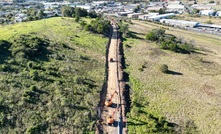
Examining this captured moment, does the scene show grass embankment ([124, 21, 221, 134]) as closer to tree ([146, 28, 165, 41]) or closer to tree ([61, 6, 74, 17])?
tree ([146, 28, 165, 41])

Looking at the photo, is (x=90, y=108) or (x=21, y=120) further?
(x=90, y=108)

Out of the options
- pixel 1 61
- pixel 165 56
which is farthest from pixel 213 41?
pixel 1 61

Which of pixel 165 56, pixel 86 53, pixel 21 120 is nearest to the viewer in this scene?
pixel 21 120

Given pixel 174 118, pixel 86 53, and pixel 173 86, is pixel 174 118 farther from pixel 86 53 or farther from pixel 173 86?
pixel 86 53

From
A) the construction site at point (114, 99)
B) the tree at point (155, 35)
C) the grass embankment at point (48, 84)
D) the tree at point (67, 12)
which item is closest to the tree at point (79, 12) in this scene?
the tree at point (67, 12)

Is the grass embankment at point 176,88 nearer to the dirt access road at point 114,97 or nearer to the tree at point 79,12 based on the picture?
the dirt access road at point 114,97

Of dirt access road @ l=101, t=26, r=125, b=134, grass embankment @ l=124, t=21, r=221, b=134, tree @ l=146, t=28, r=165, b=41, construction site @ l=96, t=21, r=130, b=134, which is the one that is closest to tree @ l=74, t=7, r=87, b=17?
tree @ l=146, t=28, r=165, b=41

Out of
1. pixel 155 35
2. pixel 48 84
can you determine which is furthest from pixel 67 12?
pixel 48 84
